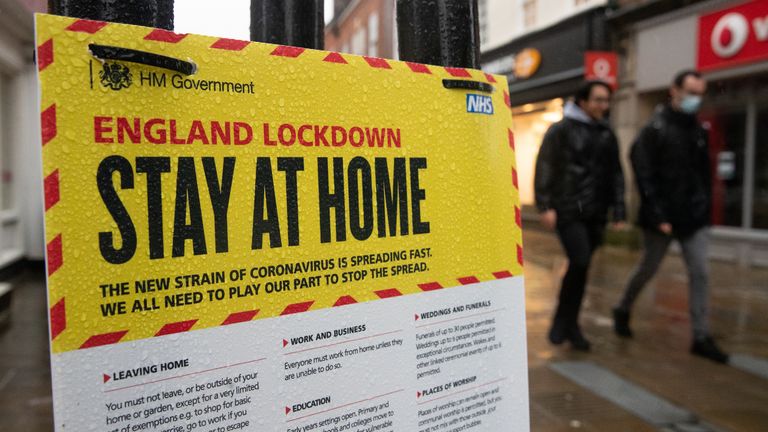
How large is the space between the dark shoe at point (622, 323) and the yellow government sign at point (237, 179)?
438 centimetres

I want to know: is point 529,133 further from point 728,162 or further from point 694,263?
point 694,263

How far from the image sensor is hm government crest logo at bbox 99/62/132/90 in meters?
1.06

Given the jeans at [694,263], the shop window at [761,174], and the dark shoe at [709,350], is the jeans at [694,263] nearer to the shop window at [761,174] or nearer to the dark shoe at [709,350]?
the dark shoe at [709,350]

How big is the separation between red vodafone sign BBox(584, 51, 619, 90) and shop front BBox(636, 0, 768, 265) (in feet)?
3.50

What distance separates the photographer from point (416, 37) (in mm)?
1653

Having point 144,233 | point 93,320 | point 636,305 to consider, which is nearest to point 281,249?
point 144,233

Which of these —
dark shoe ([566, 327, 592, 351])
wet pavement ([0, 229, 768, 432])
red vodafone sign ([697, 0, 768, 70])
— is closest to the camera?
wet pavement ([0, 229, 768, 432])

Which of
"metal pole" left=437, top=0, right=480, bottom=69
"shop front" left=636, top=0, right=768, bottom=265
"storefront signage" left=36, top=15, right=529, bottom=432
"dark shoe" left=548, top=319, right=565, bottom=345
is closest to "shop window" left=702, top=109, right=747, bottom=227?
"shop front" left=636, top=0, right=768, bottom=265

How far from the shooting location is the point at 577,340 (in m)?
4.91

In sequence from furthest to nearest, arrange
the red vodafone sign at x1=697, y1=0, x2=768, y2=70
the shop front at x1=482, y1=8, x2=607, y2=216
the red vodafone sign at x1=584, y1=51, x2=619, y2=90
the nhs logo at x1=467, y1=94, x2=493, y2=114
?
1. the shop front at x1=482, y1=8, x2=607, y2=216
2. the red vodafone sign at x1=584, y1=51, x2=619, y2=90
3. the red vodafone sign at x1=697, y1=0, x2=768, y2=70
4. the nhs logo at x1=467, y1=94, x2=493, y2=114

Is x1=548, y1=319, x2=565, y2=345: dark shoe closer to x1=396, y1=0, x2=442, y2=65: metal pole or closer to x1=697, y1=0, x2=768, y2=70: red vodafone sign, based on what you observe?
x1=396, y1=0, x2=442, y2=65: metal pole

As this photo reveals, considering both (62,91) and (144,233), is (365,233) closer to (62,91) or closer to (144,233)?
(144,233)

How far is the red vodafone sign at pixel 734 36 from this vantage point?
31.2 ft

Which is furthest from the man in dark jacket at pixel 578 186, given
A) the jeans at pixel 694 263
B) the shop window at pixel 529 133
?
the shop window at pixel 529 133
